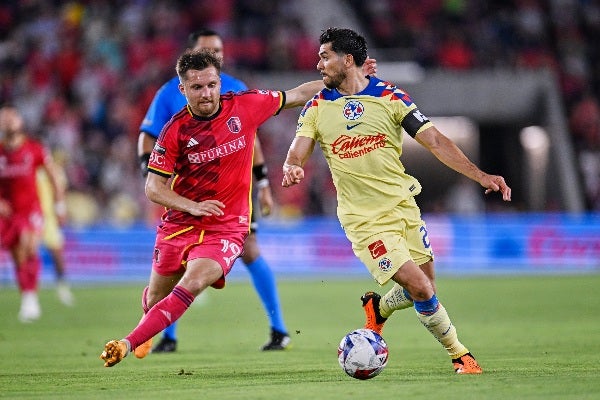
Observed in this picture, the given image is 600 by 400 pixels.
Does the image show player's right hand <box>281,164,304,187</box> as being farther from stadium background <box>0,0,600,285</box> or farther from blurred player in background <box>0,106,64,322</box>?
stadium background <box>0,0,600,285</box>

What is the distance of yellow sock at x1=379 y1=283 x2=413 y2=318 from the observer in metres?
7.95

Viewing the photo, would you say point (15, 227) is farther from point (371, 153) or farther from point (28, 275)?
point (371, 153)

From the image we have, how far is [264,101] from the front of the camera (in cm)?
815

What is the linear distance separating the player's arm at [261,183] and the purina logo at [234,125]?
1.59 m

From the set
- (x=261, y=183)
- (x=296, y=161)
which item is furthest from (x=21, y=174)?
(x=296, y=161)

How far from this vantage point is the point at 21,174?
14.0 metres

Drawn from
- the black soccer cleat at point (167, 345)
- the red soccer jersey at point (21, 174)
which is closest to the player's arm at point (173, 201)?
the black soccer cleat at point (167, 345)

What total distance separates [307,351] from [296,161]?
8.12ft

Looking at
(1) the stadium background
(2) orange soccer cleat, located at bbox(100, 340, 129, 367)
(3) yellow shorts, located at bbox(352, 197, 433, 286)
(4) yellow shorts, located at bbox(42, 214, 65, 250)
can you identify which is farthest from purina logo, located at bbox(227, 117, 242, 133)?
(1) the stadium background

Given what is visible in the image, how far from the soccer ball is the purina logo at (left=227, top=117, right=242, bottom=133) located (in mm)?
1713

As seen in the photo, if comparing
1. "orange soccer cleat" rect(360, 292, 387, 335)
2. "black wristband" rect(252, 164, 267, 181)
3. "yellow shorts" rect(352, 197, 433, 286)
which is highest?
"black wristband" rect(252, 164, 267, 181)

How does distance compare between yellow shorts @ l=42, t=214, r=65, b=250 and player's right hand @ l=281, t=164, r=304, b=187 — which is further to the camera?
yellow shorts @ l=42, t=214, r=65, b=250

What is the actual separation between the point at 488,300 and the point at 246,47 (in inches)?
422

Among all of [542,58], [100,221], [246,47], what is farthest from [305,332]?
[542,58]
